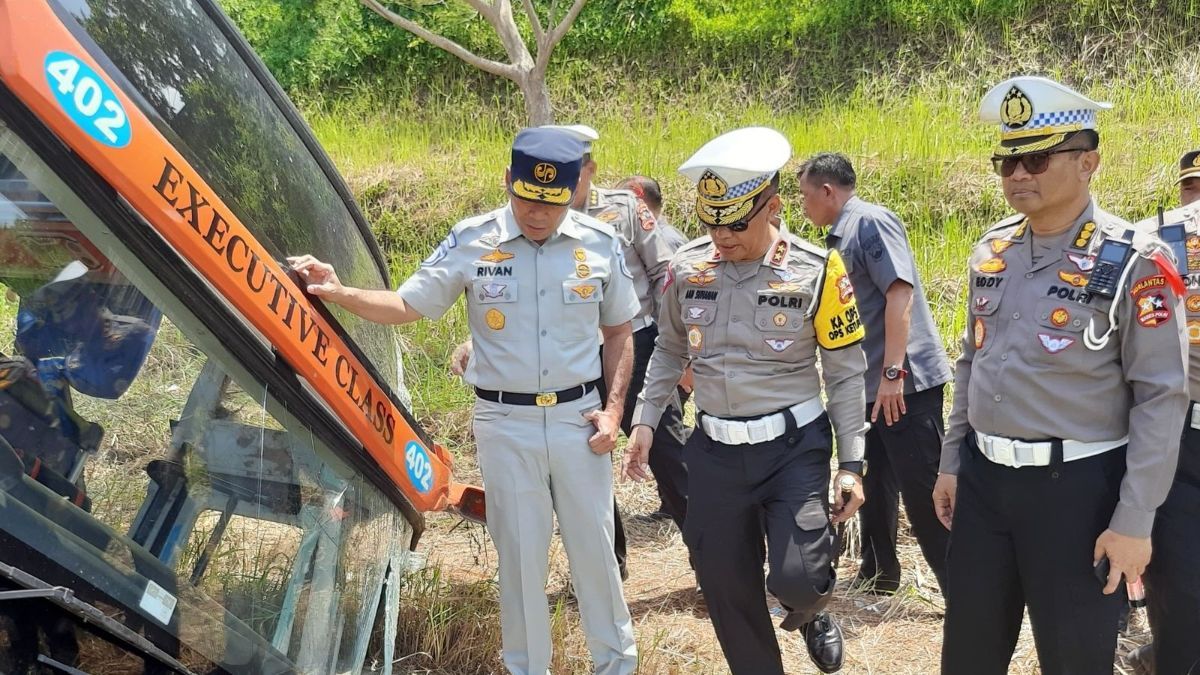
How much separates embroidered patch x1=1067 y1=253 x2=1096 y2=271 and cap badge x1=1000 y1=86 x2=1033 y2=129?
1.06 ft

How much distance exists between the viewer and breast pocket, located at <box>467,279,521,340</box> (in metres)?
3.41

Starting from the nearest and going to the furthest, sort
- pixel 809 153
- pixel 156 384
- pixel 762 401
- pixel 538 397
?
pixel 156 384 → pixel 762 401 → pixel 538 397 → pixel 809 153

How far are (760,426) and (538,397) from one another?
677mm

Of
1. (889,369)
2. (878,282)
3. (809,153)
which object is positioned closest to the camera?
(889,369)

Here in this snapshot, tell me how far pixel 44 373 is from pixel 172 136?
50 centimetres

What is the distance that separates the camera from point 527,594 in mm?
3484

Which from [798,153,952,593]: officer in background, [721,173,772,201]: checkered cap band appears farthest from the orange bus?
[798,153,952,593]: officer in background

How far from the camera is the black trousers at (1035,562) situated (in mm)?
2625

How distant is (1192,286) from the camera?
3.30 metres

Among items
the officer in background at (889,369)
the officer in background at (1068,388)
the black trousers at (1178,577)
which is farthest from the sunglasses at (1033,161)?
the officer in background at (889,369)

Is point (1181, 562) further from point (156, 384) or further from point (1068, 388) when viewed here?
point (156, 384)

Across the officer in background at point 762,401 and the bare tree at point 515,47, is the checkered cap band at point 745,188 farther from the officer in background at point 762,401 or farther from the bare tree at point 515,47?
the bare tree at point 515,47

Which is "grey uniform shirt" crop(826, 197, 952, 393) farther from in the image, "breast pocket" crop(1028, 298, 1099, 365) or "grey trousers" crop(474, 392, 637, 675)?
"breast pocket" crop(1028, 298, 1099, 365)

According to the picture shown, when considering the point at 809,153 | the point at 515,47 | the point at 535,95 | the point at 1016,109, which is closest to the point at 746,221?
the point at 1016,109
